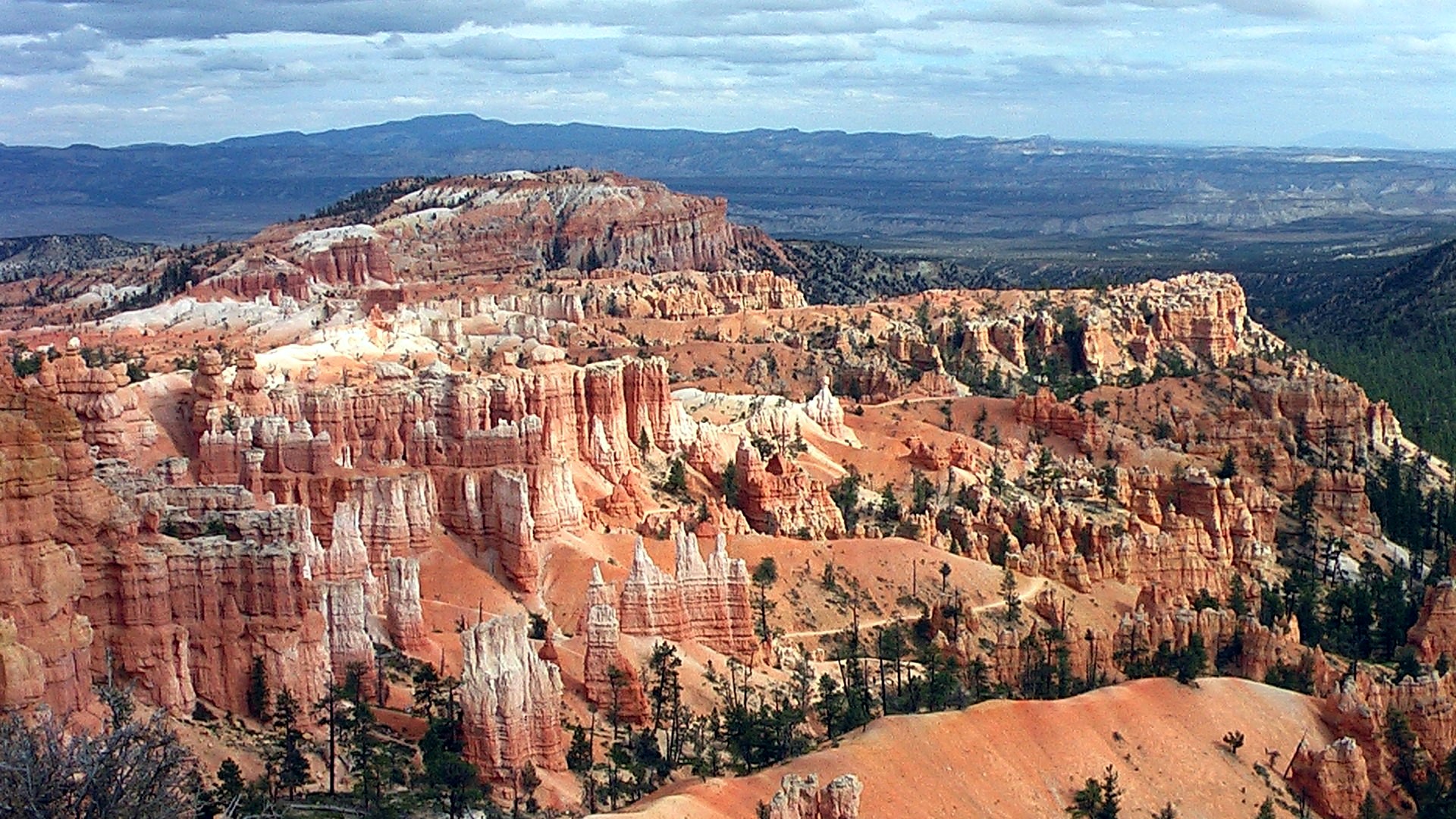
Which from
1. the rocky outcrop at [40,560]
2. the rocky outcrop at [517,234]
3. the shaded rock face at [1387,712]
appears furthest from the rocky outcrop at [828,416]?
the rocky outcrop at [517,234]

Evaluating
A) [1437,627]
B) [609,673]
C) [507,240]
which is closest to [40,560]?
[609,673]

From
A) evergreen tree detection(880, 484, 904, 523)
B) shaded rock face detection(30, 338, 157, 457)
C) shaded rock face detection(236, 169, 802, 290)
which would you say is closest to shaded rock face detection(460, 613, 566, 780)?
shaded rock face detection(30, 338, 157, 457)

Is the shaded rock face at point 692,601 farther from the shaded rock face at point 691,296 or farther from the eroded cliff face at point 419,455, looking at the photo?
the shaded rock face at point 691,296

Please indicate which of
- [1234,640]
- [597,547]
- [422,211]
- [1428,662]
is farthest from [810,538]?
[422,211]

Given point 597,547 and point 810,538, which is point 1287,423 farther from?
point 597,547

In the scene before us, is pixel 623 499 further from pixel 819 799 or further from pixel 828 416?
pixel 819 799
